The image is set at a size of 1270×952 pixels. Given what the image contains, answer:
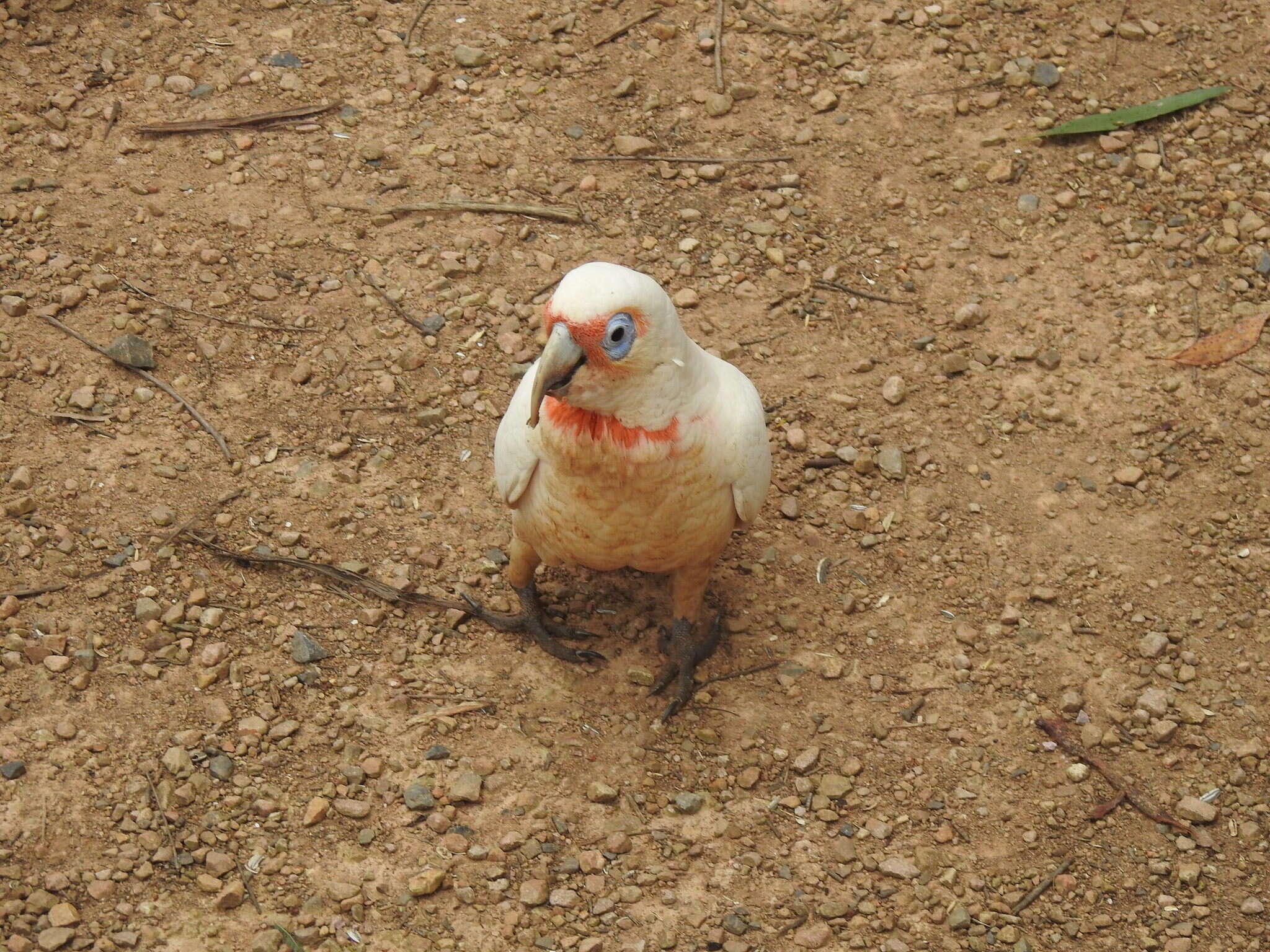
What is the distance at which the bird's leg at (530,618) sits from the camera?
4.21 meters

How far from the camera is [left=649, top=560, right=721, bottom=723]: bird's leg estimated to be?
4.12m

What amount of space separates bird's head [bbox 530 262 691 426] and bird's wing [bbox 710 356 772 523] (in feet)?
0.89

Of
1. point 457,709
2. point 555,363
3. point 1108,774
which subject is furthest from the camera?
point 457,709

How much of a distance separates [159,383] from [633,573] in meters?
1.85

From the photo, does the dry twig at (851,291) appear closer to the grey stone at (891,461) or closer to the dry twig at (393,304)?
the grey stone at (891,461)

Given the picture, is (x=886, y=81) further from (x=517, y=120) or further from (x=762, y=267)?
(x=517, y=120)

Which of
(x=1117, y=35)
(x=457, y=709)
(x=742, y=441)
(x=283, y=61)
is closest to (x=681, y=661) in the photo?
(x=457, y=709)

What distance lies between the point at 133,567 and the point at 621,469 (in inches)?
69.1

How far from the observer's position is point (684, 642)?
4211 millimetres

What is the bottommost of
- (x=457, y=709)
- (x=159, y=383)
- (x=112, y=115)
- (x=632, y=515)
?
(x=457, y=709)

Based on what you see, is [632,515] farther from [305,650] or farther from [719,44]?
[719,44]

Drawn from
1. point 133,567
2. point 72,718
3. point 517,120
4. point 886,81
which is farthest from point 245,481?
point 886,81

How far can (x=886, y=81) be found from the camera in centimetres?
592

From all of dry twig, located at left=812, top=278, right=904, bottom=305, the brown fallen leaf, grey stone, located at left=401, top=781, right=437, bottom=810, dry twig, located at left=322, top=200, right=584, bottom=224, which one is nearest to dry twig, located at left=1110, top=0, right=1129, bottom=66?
the brown fallen leaf
